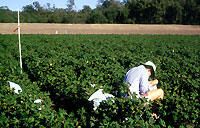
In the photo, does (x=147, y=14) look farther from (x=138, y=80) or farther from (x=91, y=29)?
(x=138, y=80)

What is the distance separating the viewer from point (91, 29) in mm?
35438

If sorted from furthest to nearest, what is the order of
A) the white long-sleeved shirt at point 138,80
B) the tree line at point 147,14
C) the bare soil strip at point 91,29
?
1. the tree line at point 147,14
2. the bare soil strip at point 91,29
3. the white long-sleeved shirt at point 138,80

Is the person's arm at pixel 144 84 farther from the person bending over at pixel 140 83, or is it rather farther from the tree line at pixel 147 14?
the tree line at pixel 147 14

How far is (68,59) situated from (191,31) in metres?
37.1

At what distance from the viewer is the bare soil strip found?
A: 31.8 meters

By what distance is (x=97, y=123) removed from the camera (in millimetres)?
3416

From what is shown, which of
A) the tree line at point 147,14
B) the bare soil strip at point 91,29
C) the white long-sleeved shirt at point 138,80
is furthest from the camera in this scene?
the tree line at point 147,14

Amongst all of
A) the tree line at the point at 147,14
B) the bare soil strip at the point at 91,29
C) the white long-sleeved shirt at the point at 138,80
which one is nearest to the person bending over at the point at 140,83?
the white long-sleeved shirt at the point at 138,80

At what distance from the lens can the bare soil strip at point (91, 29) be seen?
104ft

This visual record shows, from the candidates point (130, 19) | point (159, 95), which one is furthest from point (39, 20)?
point (159, 95)

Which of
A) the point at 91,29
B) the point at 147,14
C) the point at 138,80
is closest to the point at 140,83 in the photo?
the point at 138,80

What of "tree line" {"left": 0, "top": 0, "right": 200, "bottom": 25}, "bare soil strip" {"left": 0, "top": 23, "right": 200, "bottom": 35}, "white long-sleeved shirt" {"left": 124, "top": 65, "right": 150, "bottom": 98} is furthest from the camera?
"tree line" {"left": 0, "top": 0, "right": 200, "bottom": 25}

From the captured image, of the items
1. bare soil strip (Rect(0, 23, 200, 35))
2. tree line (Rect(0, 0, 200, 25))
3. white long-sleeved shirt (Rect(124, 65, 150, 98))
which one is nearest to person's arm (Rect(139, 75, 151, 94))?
white long-sleeved shirt (Rect(124, 65, 150, 98))

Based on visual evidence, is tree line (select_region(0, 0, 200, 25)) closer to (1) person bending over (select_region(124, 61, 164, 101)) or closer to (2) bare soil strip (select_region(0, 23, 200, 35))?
(2) bare soil strip (select_region(0, 23, 200, 35))
